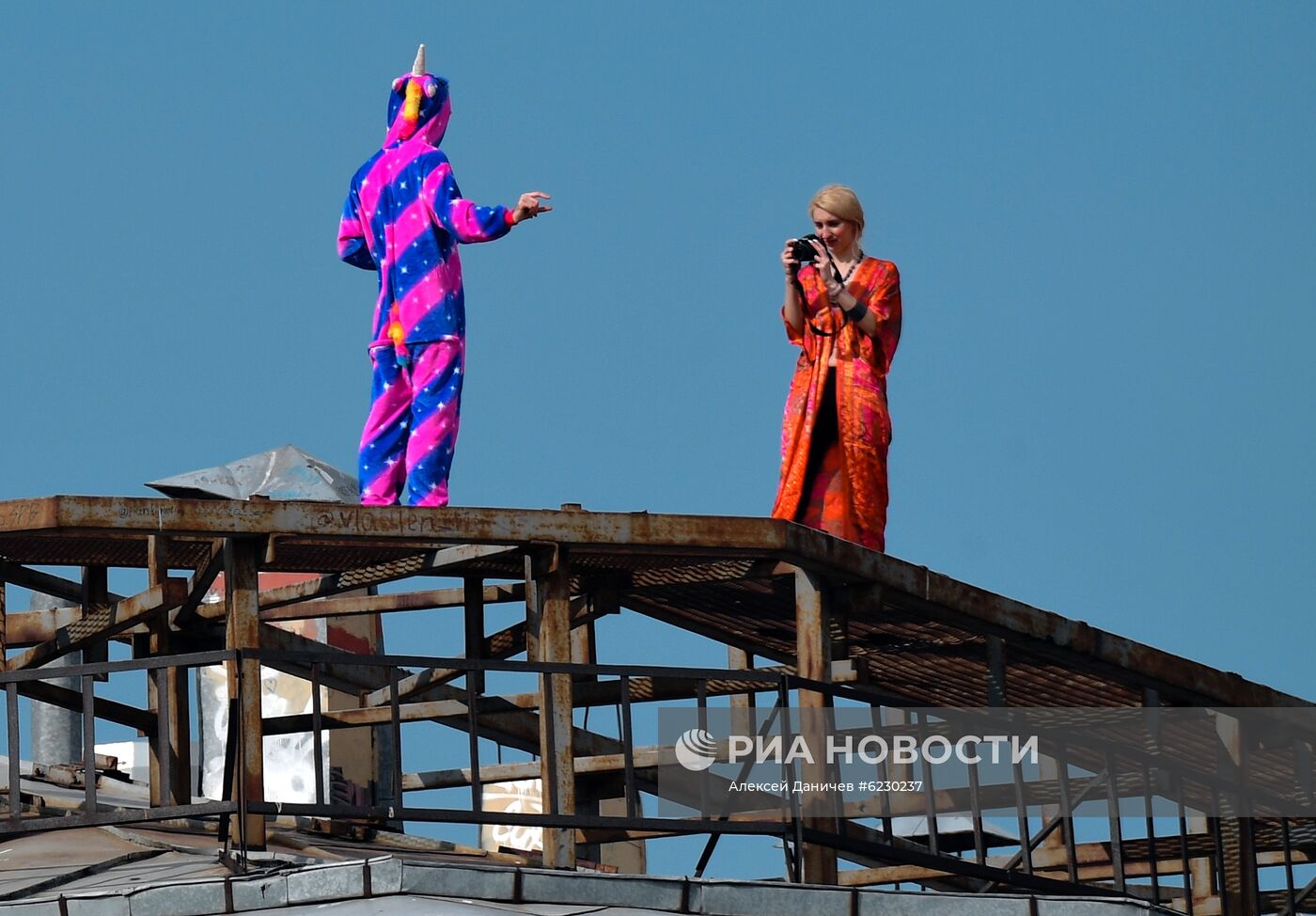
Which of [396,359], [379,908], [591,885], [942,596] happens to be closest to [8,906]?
[379,908]

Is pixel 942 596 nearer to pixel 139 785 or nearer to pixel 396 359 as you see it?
pixel 396 359

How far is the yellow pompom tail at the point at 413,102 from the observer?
19328 millimetres

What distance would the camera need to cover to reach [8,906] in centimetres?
1481

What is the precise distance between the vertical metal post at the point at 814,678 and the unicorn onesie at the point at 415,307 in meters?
2.34

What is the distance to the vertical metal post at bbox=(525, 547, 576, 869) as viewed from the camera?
55.5 feet

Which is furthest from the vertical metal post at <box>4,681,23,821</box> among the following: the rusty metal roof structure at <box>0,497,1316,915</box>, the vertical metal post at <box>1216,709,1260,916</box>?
the vertical metal post at <box>1216,709,1260,916</box>

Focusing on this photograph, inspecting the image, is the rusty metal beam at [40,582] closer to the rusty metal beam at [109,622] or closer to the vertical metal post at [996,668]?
the rusty metal beam at [109,622]

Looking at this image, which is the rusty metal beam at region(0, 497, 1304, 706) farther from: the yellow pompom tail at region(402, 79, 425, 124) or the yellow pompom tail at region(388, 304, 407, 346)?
the yellow pompom tail at region(402, 79, 425, 124)

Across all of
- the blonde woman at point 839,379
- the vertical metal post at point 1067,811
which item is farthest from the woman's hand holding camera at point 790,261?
the vertical metal post at point 1067,811

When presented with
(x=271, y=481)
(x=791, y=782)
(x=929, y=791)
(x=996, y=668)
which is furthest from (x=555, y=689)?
(x=271, y=481)

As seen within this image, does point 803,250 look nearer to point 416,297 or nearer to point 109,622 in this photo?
point 416,297

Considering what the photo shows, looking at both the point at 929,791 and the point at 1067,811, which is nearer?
the point at 929,791

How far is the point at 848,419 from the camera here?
19.4 metres

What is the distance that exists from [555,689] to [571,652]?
144 cm
